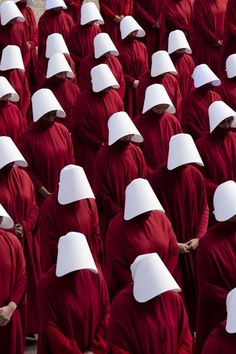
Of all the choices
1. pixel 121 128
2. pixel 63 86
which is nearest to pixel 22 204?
pixel 121 128

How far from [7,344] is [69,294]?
922 mm

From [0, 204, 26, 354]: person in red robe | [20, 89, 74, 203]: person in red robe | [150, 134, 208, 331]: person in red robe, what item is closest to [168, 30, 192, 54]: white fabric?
[20, 89, 74, 203]: person in red robe

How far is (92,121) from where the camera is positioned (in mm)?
9297

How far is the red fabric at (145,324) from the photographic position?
571cm

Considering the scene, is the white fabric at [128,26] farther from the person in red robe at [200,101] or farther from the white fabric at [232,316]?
the white fabric at [232,316]

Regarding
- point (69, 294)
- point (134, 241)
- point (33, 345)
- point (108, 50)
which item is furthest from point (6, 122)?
point (69, 294)

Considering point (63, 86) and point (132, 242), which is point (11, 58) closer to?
point (63, 86)

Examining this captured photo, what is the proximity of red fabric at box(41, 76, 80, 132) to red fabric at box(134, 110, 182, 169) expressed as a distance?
1325 mm

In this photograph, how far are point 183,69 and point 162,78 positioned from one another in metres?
0.76

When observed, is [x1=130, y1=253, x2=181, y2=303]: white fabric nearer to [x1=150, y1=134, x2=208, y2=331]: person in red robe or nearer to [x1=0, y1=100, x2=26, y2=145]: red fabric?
[x1=150, y1=134, x2=208, y2=331]: person in red robe

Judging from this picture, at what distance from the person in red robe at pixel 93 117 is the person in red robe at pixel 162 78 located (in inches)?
22.8

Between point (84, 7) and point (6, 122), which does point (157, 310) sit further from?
point (84, 7)

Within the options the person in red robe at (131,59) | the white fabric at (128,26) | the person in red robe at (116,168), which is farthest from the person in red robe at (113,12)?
the person in red robe at (116,168)

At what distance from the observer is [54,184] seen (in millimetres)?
8391
